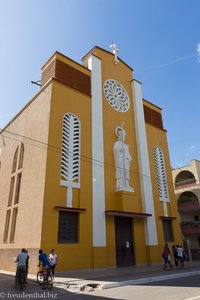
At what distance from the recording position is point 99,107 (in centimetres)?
1973

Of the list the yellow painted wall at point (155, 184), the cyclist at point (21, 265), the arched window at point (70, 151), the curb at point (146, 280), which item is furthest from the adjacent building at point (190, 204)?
the cyclist at point (21, 265)

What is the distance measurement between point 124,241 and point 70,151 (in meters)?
7.40

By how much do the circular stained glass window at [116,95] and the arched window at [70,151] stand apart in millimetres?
5062

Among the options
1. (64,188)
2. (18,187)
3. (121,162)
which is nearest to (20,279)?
(64,188)

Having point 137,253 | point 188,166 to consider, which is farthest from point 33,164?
point 188,166

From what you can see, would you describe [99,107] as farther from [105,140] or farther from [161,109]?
[161,109]

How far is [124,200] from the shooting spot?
17531 mm

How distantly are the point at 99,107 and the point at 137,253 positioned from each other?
11.4 m

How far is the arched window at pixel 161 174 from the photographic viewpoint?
22203mm

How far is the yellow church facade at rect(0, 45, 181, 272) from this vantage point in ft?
48.1

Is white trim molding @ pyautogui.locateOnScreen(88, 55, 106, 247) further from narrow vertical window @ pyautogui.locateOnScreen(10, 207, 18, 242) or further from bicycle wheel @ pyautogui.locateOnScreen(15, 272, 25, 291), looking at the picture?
bicycle wheel @ pyautogui.locateOnScreen(15, 272, 25, 291)

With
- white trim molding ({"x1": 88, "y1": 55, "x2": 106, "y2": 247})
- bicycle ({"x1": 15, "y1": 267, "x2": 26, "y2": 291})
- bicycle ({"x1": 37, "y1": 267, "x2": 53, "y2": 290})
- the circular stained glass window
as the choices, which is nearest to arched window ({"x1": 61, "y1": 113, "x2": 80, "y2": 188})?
white trim molding ({"x1": 88, "y1": 55, "x2": 106, "y2": 247})

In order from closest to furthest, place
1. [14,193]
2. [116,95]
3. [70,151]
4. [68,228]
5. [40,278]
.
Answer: [40,278] → [68,228] → [70,151] → [14,193] → [116,95]

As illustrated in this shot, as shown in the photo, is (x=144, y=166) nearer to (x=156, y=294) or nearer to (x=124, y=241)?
(x=124, y=241)
